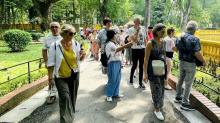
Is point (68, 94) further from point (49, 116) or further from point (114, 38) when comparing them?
point (114, 38)

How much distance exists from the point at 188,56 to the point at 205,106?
3.74 feet

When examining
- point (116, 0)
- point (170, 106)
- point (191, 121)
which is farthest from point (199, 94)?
point (116, 0)

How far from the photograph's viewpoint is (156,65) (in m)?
7.54

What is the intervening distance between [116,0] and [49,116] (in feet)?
162

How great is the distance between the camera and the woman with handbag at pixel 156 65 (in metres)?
7.54

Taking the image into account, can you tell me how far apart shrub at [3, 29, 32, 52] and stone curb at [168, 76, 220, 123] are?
57.9 feet

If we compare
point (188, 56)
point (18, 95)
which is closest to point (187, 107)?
point (188, 56)

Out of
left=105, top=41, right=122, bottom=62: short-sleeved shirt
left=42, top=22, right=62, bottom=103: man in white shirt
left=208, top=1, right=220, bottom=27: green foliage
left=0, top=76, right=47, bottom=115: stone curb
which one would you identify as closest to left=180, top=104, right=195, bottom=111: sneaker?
left=105, top=41, right=122, bottom=62: short-sleeved shirt

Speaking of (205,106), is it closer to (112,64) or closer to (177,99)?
(177,99)

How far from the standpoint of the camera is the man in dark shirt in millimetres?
7855

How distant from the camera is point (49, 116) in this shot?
7828mm

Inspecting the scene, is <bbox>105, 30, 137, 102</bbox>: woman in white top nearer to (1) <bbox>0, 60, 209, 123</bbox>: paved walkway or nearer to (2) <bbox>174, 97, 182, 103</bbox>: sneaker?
(1) <bbox>0, 60, 209, 123</bbox>: paved walkway

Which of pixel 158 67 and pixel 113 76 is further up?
pixel 158 67

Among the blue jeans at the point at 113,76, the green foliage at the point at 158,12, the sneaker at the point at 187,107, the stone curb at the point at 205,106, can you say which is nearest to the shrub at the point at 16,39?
the blue jeans at the point at 113,76
